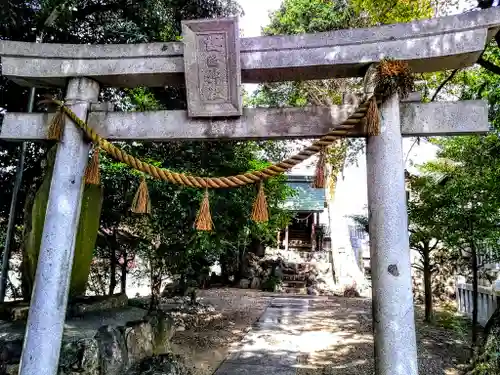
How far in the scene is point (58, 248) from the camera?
3242mm

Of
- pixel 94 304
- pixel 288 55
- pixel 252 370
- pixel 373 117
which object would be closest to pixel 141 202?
pixel 288 55

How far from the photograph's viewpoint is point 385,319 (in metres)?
2.84

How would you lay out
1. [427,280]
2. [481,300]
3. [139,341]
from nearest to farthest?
[139,341] → [481,300] → [427,280]

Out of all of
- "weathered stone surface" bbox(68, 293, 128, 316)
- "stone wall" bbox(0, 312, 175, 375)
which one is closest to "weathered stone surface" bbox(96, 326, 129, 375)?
"stone wall" bbox(0, 312, 175, 375)

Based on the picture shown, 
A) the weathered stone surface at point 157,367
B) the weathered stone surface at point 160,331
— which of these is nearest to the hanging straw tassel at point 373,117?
the weathered stone surface at point 157,367

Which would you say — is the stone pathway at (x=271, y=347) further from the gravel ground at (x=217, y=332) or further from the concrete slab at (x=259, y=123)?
the concrete slab at (x=259, y=123)

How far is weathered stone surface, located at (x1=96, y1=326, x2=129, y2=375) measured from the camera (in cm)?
364

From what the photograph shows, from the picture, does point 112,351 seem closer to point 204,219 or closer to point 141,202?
point 141,202

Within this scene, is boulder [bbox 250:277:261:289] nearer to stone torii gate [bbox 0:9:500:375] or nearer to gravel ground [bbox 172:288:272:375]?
gravel ground [bbox 172:288:272:375]

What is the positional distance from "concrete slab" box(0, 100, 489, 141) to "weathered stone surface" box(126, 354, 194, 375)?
235 centimetres

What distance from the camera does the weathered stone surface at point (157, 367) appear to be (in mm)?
3839

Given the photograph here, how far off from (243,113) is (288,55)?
613mm

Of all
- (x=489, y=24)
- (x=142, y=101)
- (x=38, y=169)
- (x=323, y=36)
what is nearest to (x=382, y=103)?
(x=323, y=36)

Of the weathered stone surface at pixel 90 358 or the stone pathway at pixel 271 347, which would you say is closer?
the weathered stone surface at pixel 90 358
